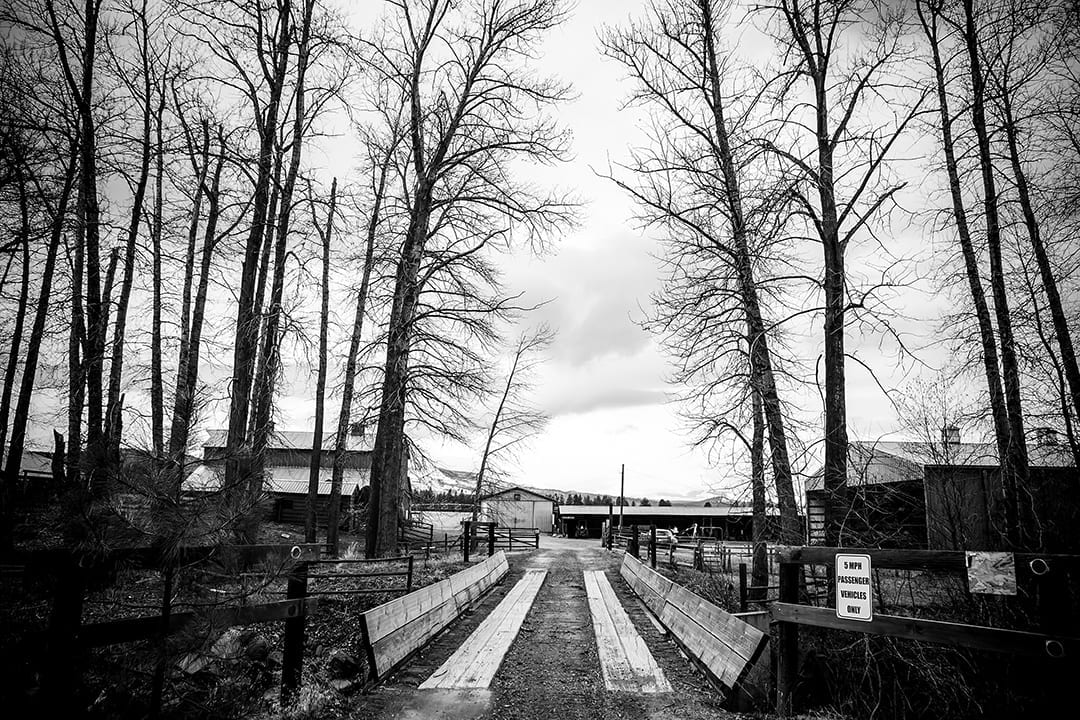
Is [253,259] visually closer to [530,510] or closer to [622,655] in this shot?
[622,655]

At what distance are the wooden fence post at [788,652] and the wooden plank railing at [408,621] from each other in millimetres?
3575

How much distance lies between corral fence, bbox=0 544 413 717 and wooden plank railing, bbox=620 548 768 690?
3.72 m

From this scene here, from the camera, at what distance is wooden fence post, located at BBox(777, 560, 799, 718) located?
527 centimetres

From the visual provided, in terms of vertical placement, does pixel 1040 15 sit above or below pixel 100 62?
below

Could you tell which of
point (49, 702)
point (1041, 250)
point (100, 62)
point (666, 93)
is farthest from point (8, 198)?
point (1041, 250)

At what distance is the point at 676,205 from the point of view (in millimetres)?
11516

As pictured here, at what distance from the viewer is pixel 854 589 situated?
5.01 metres

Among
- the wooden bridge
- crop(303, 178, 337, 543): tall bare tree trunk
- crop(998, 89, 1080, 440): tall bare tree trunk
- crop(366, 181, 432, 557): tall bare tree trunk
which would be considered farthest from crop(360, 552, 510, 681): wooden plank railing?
crop(303, 178, 337, 543): tall bare tree trunk

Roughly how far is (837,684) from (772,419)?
4.75 meters

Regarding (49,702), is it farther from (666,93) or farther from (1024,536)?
(666,93)

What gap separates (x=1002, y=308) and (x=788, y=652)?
7169 millimetres

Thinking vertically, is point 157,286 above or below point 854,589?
above

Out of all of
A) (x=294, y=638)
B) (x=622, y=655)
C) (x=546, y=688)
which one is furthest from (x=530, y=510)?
(x=294, y=638)

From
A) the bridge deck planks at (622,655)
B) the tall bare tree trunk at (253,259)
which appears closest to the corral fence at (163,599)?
the bridge deck planks at (622,655)
